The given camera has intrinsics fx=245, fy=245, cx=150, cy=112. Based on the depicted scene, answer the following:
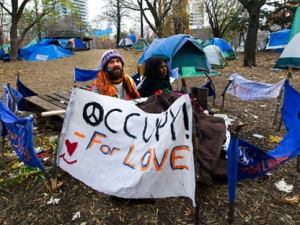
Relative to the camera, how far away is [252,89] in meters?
4.12

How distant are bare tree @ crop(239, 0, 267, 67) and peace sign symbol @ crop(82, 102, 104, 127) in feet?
32.8

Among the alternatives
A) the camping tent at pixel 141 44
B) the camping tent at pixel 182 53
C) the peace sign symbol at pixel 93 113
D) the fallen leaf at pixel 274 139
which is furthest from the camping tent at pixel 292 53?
the camping tent at pixel 141 44

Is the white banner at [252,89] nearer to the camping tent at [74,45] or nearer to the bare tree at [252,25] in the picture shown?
the bare tree at [252,25]

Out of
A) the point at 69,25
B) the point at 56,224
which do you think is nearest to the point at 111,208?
the point at 56,224

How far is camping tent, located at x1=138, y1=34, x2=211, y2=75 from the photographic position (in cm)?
938

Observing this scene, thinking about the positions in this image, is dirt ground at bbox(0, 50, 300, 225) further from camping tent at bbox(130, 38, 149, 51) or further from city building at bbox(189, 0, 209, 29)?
city building at bbox(189, 0, 209, 29)

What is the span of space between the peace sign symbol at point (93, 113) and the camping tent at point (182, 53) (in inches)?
298

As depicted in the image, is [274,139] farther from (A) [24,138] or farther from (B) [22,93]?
(B) [22,93]

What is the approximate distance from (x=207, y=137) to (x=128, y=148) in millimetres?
965

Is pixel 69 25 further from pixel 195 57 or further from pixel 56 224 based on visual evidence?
pixel 56 224

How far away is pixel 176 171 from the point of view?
1784mm

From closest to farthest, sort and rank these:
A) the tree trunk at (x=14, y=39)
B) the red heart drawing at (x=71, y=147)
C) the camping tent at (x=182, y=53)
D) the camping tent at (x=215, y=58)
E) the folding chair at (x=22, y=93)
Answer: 1. the red heart drawing at (x=71, y=147)
2. the folding chair at (x=22, y=93)
3. the camping tent at (x=182, y=53)
4. the camping tent at (x=215, y=58)
5. the tree trunk at (x=14, y=39)

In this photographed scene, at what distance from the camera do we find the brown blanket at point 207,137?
2357 mm

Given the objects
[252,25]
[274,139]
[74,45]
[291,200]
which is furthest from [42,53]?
[291,200]
